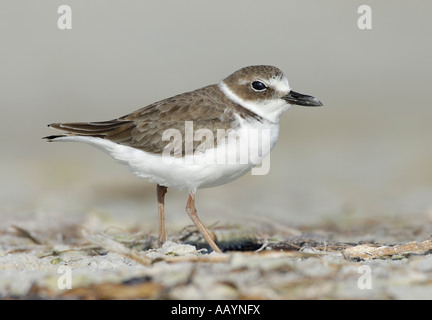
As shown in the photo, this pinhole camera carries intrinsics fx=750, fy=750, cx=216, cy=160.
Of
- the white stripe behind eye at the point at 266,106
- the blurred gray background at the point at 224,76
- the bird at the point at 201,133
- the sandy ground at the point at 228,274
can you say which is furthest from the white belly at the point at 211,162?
the blurred gray background at the point at 224,76

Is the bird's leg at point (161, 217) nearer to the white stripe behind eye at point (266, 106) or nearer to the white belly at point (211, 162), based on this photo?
the white belly at point (211, 162)

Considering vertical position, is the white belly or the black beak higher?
the black beak

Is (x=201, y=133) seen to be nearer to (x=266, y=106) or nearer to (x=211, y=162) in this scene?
(x=211, y=162)

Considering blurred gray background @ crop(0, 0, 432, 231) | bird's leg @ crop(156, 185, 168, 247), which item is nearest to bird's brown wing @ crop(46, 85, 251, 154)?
bird's leg @ crop(156, 185, 168, 247)

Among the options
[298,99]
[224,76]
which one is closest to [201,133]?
[298,99]

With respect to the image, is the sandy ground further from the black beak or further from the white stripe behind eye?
the black beak

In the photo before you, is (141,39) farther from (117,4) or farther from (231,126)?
(231,126)
